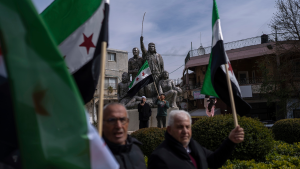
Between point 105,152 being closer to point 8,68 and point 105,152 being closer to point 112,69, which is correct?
point 8,68

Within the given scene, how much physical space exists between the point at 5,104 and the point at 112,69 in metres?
39.5

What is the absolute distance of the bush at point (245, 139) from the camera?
6.20 m

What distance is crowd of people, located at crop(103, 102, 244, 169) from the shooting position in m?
2.62

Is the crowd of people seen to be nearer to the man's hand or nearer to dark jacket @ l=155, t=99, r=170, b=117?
the man's hand

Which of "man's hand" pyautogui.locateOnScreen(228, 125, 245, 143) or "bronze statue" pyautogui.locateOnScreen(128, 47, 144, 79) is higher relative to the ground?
"bronze statue" pyautogui.locateOnScreen(128, 47, 144, 79)

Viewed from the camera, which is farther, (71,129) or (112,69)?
(112,69)

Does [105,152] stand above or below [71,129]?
below

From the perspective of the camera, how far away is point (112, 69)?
4138 cm

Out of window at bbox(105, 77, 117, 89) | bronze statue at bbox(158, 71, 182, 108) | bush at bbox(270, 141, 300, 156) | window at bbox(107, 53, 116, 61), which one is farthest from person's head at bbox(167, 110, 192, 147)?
window at bbox(105, 77, 117, 89)

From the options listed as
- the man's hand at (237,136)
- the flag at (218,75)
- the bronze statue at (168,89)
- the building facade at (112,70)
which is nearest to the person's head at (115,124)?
the man's hand at (237,136)

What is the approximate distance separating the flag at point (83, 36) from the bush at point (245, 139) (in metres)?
3.89

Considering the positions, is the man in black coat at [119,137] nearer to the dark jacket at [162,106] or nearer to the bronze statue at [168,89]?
the dark jacket at [162,106]

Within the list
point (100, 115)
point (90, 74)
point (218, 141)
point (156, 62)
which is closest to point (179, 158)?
point (100, 115)

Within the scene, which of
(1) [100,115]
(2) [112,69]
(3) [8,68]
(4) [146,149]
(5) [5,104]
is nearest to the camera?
(3) [8,68]
